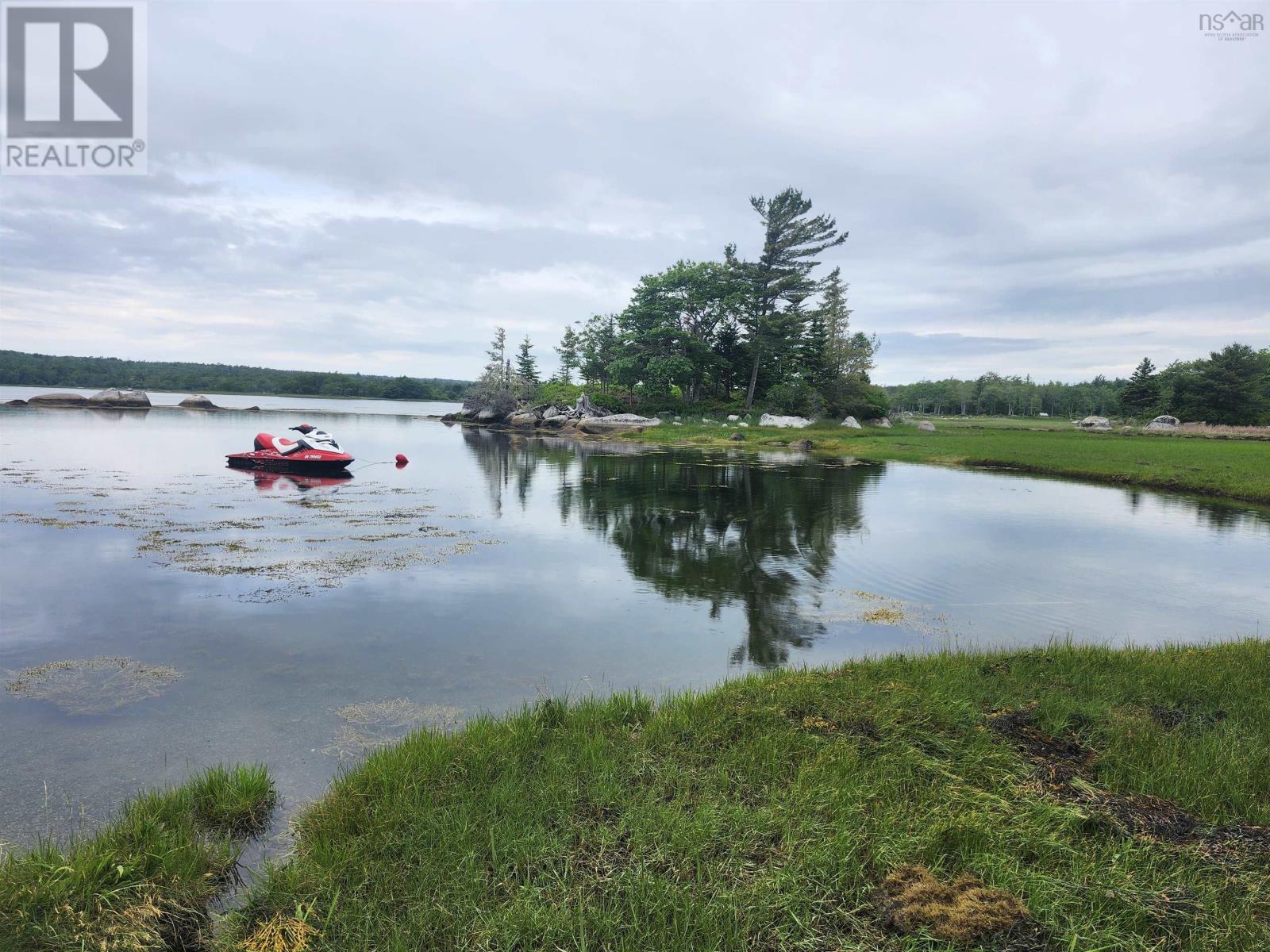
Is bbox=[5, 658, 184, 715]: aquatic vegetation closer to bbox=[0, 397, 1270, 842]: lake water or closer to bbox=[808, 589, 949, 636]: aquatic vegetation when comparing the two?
bbox=[0, 397, 1270, 842]: lake water

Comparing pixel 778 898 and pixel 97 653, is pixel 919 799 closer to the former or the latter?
pixel 778 898

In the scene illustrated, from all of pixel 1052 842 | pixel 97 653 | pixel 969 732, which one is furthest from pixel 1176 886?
pixel 97 653

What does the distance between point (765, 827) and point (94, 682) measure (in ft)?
25.2

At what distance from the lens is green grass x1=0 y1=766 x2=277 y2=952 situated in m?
3.43

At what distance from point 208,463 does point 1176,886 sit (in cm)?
3436

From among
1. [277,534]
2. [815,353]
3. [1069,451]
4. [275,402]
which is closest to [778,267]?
[815,353]

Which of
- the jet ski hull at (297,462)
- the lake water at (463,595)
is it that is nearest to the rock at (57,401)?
the lake water at (463,595)

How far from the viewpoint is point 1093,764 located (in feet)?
17.4

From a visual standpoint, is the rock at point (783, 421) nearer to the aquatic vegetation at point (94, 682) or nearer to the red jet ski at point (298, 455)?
the red jet ski at point (298, 455)

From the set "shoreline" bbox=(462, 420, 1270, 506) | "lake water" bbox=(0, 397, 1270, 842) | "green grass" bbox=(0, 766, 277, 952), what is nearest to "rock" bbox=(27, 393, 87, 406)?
"shoreline" bbox=(462, 420, 1270, 506)

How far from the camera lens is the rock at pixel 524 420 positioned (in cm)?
6881

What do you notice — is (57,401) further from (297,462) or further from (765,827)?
(765,827)

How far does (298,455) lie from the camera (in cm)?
2734

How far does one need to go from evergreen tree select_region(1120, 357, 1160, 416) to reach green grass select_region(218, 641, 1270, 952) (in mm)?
86320
